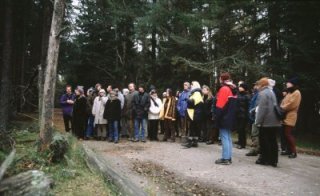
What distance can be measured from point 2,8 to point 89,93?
7330mm

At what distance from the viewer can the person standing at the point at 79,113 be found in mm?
15773

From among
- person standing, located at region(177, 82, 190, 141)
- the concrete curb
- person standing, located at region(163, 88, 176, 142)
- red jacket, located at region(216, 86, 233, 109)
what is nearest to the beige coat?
red jacket, located at region(216, 86, 233, 109)

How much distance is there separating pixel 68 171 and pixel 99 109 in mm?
7885

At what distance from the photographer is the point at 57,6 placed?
32.3 feet

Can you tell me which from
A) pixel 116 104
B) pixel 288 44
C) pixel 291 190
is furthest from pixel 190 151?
pixel 288 44

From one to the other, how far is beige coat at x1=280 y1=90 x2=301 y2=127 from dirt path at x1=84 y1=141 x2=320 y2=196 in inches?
48.6

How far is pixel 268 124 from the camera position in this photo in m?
10.4

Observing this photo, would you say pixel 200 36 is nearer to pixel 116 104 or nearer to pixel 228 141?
pixel 116 104

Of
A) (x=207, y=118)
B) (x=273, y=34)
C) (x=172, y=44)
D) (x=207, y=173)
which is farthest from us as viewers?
(x=172, y=44)

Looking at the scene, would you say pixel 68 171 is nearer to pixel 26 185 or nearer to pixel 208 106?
pixel 26 185

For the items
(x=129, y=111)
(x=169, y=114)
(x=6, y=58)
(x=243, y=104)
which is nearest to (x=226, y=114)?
(x=243, y=104)

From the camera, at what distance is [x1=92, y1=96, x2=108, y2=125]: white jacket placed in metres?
15.9

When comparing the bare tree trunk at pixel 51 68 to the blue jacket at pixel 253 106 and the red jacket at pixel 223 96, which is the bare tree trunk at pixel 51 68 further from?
the blue jacket at pixel 253 106

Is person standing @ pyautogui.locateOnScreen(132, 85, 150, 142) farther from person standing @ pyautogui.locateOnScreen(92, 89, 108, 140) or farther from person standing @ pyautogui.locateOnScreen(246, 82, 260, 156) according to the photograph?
person standing @ pyautogui.locateOnScreen(246, 82, 260, 156)
